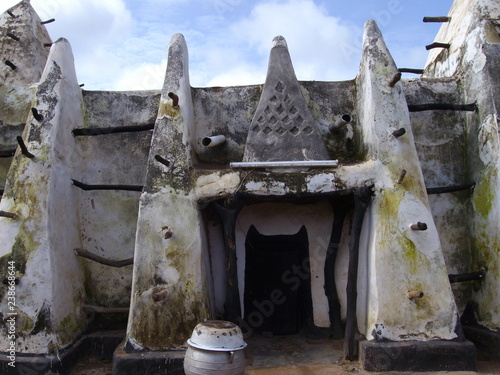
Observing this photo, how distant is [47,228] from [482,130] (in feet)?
19.1

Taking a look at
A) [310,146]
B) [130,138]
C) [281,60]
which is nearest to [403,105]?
[310,146]

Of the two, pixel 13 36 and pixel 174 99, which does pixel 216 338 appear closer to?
pixel 174 99

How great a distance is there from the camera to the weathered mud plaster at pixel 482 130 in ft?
19.6

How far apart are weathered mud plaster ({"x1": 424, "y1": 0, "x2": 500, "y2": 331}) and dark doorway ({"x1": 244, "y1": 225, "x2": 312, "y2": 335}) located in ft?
7.47

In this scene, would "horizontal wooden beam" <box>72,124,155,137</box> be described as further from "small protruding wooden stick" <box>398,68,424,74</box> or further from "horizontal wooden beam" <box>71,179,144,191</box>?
"small protruding wooden stick" <box>398,68,424,74</box>

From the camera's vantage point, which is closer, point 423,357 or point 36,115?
point 423,357

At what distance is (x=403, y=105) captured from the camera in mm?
6145

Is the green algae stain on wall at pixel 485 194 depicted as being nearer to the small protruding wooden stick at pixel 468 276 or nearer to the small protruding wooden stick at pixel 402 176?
the small protruding wooden stick at pixel 468 276

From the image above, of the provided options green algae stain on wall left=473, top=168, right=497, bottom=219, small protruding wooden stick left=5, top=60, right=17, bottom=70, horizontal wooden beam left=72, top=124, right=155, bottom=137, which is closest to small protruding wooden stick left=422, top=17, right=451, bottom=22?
green algae stain on wall left=473, top=168, right=497, bottom=219

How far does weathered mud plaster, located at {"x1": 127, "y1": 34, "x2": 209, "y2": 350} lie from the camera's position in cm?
531

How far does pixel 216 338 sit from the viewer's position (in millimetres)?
4219

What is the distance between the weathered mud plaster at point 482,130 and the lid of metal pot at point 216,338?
3.44 metres

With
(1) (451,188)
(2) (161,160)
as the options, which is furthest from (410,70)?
(2) (161,160)

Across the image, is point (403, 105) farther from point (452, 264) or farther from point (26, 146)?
point (26, 146)
